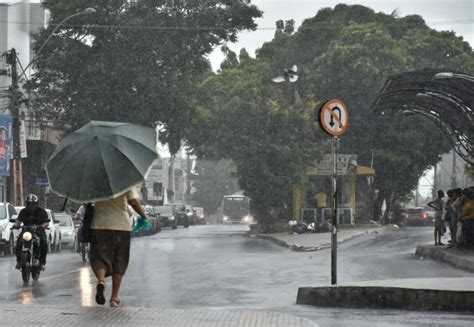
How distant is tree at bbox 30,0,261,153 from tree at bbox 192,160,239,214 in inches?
3220

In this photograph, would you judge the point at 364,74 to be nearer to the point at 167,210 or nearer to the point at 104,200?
the point at 167,210

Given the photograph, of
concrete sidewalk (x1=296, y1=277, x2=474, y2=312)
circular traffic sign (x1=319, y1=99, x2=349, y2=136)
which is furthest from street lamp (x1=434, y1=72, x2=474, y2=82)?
concrete sidewalk (x1=296, y1=277, x2=474, y2=312)

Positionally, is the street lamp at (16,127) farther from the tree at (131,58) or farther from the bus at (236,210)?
the bus at (236,210)

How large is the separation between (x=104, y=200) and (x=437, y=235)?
761 inches

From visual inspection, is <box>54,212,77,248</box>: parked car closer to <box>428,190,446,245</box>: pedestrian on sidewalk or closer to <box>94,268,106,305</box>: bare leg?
<box>428,190,446,245</box>: pedestrian on sidewalk

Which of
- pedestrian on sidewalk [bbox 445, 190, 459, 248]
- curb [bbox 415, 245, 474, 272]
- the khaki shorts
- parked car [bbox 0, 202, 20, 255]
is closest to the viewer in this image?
the khaki shorts

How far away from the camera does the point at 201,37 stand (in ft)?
177

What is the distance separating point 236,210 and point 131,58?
44.8 metres

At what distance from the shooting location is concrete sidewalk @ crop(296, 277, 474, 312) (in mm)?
13492

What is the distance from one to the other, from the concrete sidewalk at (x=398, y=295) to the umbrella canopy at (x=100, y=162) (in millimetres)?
3753

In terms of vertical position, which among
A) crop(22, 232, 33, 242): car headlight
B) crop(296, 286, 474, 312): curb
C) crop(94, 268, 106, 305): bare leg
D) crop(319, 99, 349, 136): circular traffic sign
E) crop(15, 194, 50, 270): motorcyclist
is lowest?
crop(296, 286, 474, 312): curb

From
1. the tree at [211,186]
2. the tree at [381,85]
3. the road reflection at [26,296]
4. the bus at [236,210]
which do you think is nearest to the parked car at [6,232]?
the road reflection at [26,296]

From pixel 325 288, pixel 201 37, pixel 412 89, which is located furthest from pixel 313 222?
pixel 325 288

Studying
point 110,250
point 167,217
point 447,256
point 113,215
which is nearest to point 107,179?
point 113,215
